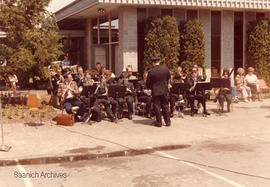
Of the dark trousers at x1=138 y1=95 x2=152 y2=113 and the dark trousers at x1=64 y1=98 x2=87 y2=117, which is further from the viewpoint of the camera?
the dark trousers at x1=138 y1=95 x2=152 y2=113

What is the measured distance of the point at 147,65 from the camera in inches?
706

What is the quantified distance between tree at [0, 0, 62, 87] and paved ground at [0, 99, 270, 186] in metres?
4.04

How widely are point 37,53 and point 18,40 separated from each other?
39.0 inches

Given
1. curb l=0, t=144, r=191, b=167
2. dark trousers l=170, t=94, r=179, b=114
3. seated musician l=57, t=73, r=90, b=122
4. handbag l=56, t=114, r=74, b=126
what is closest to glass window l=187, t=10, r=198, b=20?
dark trousers l=170, t=94, r=179, b=114

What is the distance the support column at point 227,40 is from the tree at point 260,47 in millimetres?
1020

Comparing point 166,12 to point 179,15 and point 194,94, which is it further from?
point 194,94

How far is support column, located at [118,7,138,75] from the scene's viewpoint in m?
18.1

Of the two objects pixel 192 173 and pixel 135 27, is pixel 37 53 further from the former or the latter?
pixel 192 173

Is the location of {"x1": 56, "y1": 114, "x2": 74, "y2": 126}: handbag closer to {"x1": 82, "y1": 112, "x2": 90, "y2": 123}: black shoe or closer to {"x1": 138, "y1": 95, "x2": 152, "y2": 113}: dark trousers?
{"x1": 82, "y1": 112, "x2": 90, "y2": 123}: black shoe

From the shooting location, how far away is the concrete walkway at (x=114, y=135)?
312 inches

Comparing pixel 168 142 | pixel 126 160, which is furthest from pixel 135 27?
pixel 126 160

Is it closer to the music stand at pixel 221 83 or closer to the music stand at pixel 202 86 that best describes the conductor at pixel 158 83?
the music stand at pixel 202 86

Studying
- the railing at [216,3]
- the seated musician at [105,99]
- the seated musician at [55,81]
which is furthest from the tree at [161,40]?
the seated musician at [105,99]

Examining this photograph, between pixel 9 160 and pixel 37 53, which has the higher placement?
pixel 37 53
